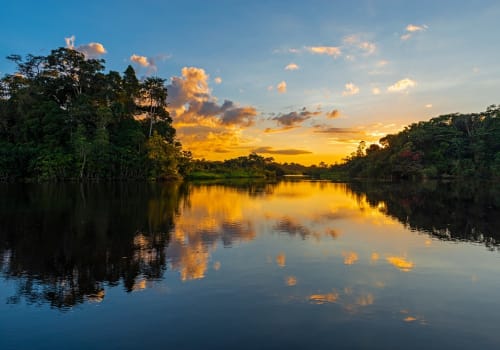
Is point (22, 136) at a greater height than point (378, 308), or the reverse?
point (22, 136)

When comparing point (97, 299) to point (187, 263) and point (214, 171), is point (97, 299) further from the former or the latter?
point (214, 171)

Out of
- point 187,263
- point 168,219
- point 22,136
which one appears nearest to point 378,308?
point 187,263

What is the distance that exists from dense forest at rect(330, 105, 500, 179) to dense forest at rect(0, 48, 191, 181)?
162ft

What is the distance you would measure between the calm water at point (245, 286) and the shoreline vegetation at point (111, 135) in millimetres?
45150

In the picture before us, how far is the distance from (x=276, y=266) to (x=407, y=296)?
141 inches

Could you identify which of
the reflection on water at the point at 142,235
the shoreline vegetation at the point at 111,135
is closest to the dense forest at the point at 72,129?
the shoreline vegetation at the point at 111,135

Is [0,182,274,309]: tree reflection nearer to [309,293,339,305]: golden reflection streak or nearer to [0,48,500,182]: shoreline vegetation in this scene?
[309,293,339,305]: golden reflection streak

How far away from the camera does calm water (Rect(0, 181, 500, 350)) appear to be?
19.2 ft

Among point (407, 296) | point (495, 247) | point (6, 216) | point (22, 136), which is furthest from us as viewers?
point (22, 136)

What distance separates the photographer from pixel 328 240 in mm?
13648

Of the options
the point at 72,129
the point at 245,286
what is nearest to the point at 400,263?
the point at 245,286

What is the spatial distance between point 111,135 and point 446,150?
71.8 meters

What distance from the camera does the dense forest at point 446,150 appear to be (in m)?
72.2

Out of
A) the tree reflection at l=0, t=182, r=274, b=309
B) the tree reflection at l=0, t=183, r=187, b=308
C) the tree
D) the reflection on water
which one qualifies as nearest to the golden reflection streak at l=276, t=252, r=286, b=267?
the reflection on water
